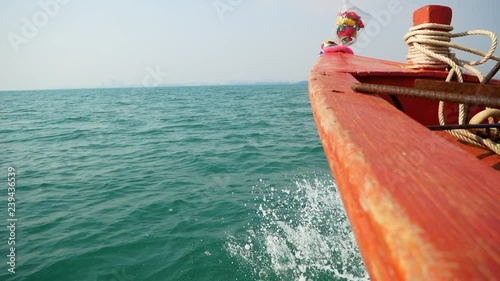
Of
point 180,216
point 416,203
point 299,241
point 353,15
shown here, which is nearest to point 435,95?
point 416,203

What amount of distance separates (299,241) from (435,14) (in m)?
3.39

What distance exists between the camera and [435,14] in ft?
8.36

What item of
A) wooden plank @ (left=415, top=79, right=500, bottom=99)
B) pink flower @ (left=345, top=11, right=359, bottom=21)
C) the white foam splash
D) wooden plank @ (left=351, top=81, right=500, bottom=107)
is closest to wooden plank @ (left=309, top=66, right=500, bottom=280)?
wooden plank @ (left=351, top=81, right=500, bottom=107)

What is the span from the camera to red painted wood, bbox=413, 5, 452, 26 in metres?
2.52

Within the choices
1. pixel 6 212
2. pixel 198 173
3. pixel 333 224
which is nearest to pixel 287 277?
pixel 333 224

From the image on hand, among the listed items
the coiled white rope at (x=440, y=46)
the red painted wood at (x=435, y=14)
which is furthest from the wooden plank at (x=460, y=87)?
the red painted wood at (x=435, y=14)

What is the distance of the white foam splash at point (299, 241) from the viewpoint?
392 centimetres

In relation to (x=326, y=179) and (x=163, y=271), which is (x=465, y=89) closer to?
(x=163, y=271)

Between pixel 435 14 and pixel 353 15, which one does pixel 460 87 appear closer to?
pixel 435 14

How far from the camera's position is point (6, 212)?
19.9 ft

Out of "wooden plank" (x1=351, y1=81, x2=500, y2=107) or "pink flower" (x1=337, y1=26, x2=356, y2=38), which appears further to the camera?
"pink flower" (x1=337, y1=26, x2=356, y2=38)

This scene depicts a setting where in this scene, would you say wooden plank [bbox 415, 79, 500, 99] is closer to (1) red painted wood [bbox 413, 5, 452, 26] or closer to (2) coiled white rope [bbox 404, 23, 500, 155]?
(2) coiled white rope [bbox 404, 23, 500, 155]

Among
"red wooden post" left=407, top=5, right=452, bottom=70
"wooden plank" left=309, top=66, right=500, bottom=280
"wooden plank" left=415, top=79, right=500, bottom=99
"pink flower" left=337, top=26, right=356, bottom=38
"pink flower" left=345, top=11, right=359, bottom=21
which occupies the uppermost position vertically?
"pink flower" left=345, top=11, right=359, bottom=21

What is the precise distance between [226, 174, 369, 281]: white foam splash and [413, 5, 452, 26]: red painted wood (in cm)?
294
